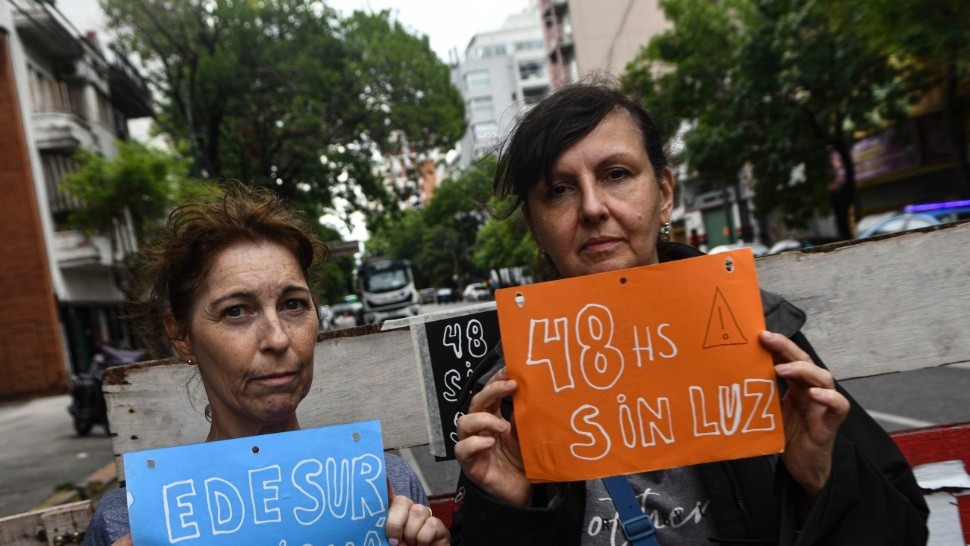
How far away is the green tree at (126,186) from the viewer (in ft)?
58.0

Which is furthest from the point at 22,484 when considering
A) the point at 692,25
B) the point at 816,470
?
the point at 692,25

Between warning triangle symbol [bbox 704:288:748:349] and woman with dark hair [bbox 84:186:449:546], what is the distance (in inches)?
26.4

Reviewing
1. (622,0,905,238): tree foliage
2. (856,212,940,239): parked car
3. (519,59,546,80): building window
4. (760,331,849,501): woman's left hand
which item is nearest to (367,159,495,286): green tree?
(622,0,905,238): tree foliage

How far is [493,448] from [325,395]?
104cm

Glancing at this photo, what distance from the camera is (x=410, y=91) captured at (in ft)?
76.5

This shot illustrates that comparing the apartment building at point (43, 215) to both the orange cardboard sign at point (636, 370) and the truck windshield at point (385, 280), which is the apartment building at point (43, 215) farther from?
the orange cardboard sign at point (636, 370)

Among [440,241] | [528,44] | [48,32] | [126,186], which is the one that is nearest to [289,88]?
[126,186]

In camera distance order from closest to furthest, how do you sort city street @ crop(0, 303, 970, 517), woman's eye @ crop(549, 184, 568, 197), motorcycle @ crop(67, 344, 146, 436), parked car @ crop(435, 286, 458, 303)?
woman's eye @ crop(549, 184, 568, 197)
city street @ crop(0, 303, 970, 517)
motorcycle @ crop(67, 344, 146, 436)
parked car @ crop(435, 286, 458, 303)

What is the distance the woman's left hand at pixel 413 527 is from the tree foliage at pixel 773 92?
614 inches

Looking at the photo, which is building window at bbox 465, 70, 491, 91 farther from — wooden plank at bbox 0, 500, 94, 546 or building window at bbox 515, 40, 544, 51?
wooden plank at bbox 0, 500, 94, 546

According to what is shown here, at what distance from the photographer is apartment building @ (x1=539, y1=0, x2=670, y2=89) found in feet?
168

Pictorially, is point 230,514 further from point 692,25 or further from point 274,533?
point 692,25

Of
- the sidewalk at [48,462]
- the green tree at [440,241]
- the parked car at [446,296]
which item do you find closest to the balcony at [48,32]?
the sidewalk at [48,462]

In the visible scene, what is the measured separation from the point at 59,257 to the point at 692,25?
724 inches
